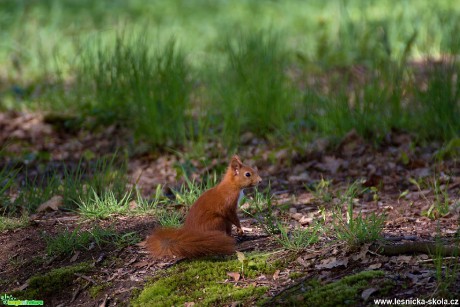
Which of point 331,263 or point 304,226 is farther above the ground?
point 331,263

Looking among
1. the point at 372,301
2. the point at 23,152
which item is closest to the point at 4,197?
the point at 23,152

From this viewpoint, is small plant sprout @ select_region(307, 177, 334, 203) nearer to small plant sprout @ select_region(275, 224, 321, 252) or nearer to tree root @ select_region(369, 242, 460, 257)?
small plant sprout @ select_region(275, 224, 321, 252)

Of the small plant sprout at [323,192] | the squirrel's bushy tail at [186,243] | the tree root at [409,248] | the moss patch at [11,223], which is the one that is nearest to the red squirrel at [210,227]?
the squirrel's bushy tail at [186,243]

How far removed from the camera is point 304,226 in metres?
4.54

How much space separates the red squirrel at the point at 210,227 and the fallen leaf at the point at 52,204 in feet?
4.65

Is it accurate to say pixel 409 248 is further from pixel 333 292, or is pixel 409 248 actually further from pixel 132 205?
pixel 132 205

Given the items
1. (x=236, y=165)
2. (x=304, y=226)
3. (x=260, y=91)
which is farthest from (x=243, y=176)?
(x=260, y=91)

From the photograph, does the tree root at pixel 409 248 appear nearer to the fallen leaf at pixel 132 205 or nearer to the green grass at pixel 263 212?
the green grass at pixel 263 212

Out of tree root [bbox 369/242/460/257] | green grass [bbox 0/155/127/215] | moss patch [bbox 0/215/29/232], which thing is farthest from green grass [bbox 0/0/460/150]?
tree root [bbox 369/242/460/257]

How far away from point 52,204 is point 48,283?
3.86ft

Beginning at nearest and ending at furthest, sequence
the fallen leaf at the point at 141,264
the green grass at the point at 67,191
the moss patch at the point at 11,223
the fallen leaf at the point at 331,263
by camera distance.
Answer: the fallen leaf at the point at 331,263
the fallen leaf at the point at 141,264
the moss patch at the point at 11,223
the green grass at the point at 67,191

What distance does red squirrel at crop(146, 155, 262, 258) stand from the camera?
3781 mm

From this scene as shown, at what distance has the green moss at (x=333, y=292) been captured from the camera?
327 cm

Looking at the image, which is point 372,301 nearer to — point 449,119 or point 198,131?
point 449,119
